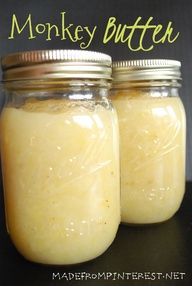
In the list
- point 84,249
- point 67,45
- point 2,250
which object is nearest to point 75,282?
point 84,249

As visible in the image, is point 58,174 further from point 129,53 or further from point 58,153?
point 129,53

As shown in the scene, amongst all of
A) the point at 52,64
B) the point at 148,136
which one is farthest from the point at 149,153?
the point at 52,64

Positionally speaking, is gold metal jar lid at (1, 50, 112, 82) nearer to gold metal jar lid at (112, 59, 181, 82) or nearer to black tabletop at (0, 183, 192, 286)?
gold metal jar lid at (112, 59, 181, 82)

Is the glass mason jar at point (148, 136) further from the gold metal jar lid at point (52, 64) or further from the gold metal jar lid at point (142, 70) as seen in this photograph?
the gold metal jar lid at point (52, 64)

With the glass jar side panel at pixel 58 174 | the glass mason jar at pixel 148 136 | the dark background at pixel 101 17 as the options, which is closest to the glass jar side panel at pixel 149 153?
the glass mason jar at pixel 148 136

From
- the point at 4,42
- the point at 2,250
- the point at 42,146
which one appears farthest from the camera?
the point at 4,42

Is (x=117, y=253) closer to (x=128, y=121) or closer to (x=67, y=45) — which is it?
(x=128, y=121)
